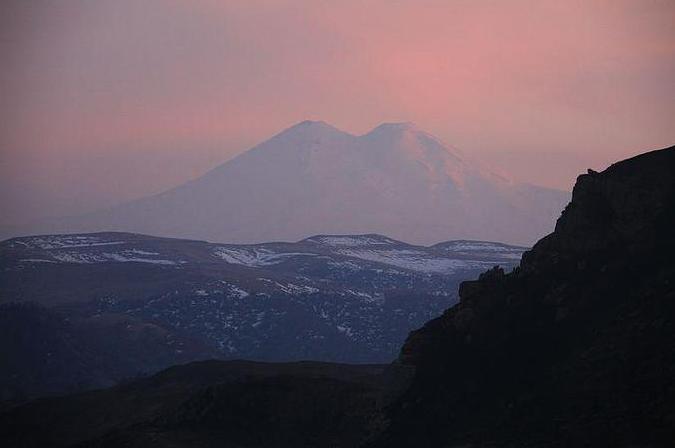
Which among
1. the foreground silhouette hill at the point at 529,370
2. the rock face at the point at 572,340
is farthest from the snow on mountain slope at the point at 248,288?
the rock face at the point at 572,340

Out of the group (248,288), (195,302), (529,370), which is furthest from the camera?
(248,288)

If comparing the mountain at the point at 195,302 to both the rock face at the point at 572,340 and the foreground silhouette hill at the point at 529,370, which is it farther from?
the rock face at the point at 572,340

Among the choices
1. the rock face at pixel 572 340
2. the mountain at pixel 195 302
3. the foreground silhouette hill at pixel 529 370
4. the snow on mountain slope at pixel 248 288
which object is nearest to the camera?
the rock face at pixel 572 340

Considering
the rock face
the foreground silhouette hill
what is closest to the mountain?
the foreground silhouette hill

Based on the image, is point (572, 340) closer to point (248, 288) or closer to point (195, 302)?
point (195, 302)

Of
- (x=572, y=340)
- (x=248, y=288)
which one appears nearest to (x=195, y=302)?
(x=248, y=288)

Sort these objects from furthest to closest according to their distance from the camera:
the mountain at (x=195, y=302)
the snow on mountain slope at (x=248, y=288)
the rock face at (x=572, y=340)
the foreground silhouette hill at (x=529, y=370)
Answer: the snow on mountain slope at (x=248, y=288) → the mountain at (x=195, y=302) → the foreground silhouette hill at (x=529, y=370) → the rock face at (x=572, y=340)
